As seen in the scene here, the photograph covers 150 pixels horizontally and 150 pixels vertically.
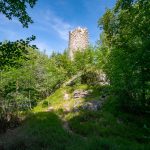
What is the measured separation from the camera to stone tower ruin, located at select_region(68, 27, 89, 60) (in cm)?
5622

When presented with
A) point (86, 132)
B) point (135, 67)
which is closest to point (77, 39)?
point (135, 67)

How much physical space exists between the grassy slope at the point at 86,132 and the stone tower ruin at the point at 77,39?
28.7 m

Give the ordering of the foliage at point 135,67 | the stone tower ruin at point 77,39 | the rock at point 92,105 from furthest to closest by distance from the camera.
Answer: the stone tower ruin at point 77,39
the rock at point 92,105
the foliage at point 135,67

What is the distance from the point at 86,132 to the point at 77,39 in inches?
1580

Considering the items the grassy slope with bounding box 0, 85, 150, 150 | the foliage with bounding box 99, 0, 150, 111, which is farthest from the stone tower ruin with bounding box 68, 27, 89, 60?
the foliage with bounding box 99, 0, 150, 111

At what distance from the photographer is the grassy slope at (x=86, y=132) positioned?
11.8 m

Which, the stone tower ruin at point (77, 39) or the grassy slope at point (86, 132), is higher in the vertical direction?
the stone tower ruin at point (77, 39)

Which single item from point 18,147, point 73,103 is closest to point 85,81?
point 73,103

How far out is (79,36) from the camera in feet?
187

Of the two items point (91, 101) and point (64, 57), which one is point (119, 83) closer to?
point (91, 101)

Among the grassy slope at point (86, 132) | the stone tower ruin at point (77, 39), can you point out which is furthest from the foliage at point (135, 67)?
the stone tower ruin at point (77, 39)

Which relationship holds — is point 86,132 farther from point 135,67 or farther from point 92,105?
point 92,105

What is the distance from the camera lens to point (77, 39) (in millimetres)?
56938

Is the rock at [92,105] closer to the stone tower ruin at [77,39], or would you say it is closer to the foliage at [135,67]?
the foliage at [135,67]
